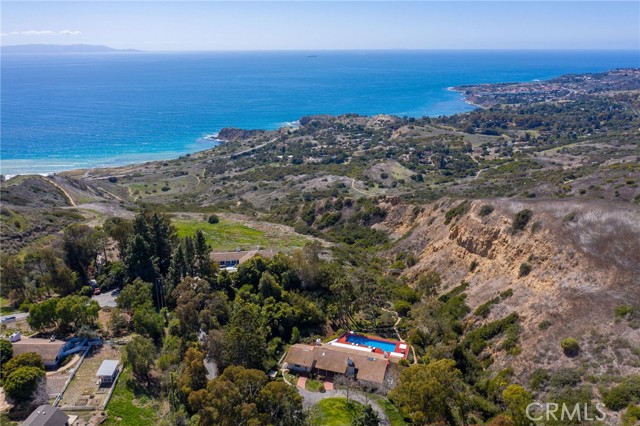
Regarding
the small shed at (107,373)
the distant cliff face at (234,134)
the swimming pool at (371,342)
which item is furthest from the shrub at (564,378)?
the distant cliff face at (234,134)

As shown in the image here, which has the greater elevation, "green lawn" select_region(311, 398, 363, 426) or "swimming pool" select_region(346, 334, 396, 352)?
"green lawn" select_region(311, 398, 363, 426)

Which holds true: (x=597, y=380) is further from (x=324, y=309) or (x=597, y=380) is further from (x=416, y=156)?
(x=416, y=156)

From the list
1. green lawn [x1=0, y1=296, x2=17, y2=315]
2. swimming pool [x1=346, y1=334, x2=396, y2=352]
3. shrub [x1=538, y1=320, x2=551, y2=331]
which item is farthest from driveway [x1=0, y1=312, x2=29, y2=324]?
shrub [x1=538, y1=320, x2=551, y2=331]

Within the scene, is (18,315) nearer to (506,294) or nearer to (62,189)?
(506,294)

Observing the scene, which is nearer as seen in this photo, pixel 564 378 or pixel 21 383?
pixel 564 378

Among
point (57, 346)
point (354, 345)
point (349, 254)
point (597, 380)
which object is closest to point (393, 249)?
point (349, 254)
